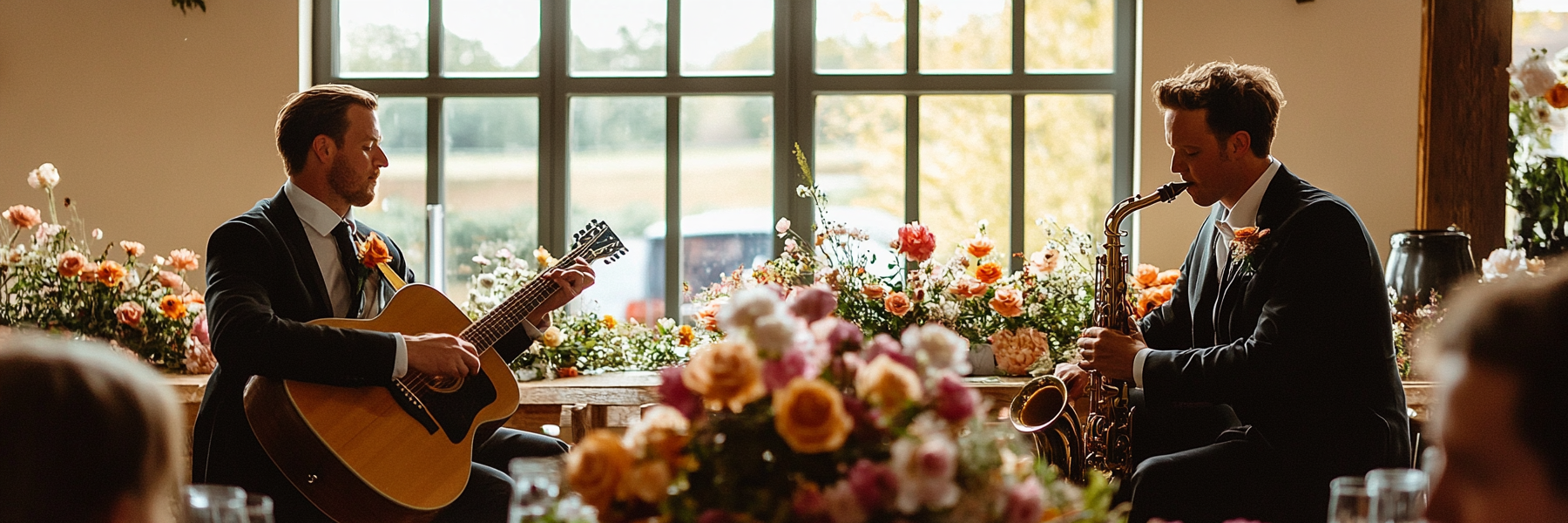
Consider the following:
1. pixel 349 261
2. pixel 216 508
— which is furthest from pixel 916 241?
pixel 216 508

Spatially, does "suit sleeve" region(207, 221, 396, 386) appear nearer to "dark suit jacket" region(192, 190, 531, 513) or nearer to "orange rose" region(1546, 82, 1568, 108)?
"dark suit jacket" region(192, 190, 531, 513)

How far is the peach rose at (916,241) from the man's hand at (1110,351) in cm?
77

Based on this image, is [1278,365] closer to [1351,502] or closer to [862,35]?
[1351,502]

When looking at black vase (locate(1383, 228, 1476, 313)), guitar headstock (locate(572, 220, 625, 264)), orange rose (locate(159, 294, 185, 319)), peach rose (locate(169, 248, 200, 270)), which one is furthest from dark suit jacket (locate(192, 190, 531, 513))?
black vase (locate(1383, 228, 1476, 313))

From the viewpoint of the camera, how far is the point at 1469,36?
361 centimetres

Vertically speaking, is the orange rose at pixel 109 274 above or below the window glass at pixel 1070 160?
below

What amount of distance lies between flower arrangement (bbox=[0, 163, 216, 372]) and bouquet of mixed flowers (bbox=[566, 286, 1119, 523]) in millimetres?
2538

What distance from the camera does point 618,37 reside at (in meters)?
4.04

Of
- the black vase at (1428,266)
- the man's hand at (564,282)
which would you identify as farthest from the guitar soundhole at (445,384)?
the black vase at (1428,266)

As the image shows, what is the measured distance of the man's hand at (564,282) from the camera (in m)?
2.63

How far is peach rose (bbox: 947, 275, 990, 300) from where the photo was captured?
327 centimetres

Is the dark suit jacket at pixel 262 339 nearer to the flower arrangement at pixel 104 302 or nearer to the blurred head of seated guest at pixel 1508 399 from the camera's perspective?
the flower arrangement at pixel 104 302

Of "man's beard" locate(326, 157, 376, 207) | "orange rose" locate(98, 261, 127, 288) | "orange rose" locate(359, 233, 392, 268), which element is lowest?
"orange rose" locate(98, 261, 127, 288)

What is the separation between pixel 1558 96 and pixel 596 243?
290 centimetres
